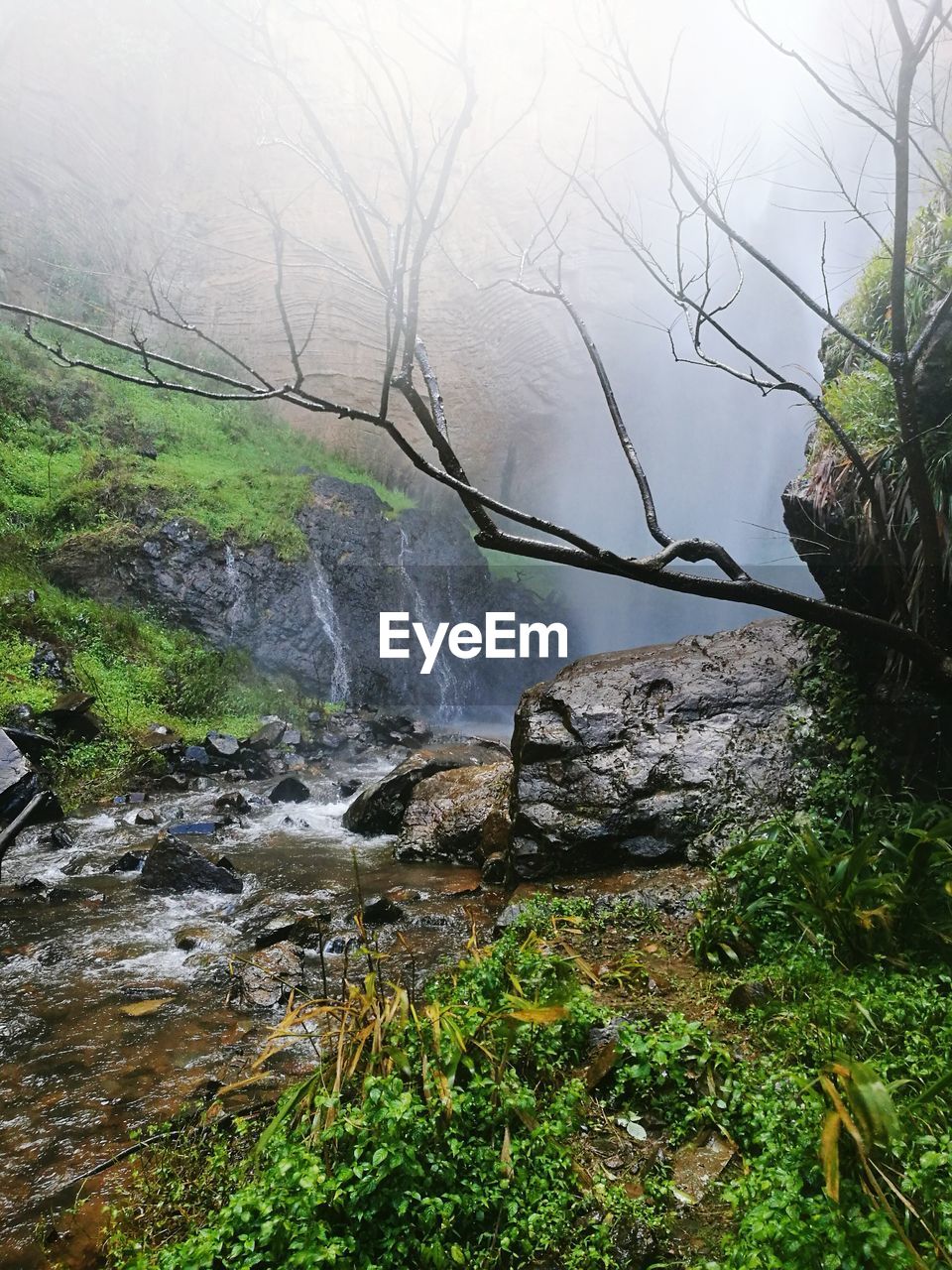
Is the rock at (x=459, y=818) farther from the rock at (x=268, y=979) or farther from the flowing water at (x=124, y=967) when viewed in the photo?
the rock at (x=268, y=979)

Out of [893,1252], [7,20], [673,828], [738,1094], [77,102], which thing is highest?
[7,20]

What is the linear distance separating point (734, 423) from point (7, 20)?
28.6 meters

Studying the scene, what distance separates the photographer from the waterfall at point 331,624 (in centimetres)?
1555

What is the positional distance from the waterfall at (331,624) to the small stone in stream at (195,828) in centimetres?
716

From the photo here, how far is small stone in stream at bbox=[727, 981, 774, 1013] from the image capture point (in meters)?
3.02

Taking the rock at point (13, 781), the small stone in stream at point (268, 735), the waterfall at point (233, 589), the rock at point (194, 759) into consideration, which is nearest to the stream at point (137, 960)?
the rock at point (13, 781)

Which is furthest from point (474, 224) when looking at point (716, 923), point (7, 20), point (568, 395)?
point (716, 923)

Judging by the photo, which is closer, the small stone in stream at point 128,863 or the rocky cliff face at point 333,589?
the small stone in stream at point 128,863

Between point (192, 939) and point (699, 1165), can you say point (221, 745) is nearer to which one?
point (192, 939)

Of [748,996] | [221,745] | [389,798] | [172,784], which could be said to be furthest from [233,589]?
[748,996]

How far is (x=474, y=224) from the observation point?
2738 cm

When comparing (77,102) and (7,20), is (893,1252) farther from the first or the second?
(7,20)

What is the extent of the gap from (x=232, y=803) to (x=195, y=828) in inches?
34.6

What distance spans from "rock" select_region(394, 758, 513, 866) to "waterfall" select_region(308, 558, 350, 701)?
7.65 m
